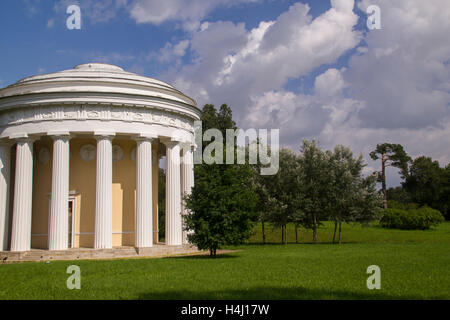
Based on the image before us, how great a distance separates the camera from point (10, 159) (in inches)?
1179

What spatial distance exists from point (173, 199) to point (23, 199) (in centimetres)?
923

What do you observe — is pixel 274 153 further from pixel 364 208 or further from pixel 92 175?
pixel 92 175

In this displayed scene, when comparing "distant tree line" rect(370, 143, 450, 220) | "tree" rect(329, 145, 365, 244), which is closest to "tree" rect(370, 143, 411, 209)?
"distant tree line" rect(370, 143, 450, 220)

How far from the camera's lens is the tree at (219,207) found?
2328 centimetres

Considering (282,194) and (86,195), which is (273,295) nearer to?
(86,195)

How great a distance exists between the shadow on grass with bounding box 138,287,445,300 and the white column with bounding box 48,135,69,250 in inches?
610

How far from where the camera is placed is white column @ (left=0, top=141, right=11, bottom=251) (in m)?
28.8

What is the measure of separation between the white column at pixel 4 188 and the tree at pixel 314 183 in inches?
889

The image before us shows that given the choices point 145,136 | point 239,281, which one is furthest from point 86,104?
point 239,281

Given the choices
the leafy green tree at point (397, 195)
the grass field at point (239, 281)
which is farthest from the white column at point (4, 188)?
the leafy green tree at point (397, 195)

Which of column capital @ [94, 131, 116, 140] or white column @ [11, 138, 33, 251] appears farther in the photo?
white column @ [11, 138, 33, 251]

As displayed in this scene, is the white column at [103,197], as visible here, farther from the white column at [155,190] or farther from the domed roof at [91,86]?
the white column at [155,190]

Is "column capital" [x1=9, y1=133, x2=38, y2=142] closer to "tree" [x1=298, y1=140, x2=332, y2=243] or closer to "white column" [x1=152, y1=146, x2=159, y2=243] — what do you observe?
"white column" [x1=152, y1=146, x2=159, y2=243]

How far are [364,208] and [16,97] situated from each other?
2834 centimetres
